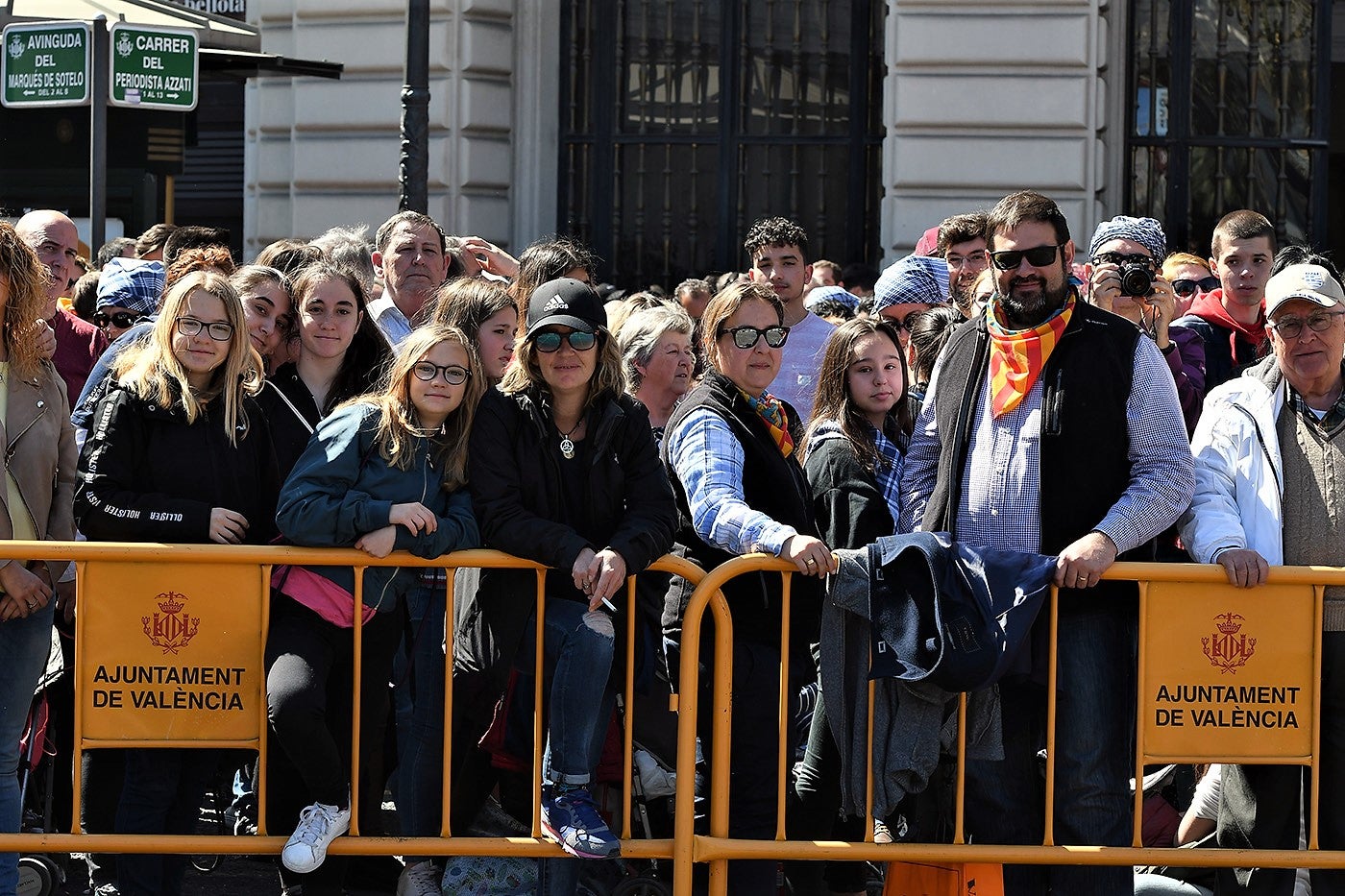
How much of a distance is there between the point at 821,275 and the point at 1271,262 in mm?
4212

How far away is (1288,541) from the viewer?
17.0 ft

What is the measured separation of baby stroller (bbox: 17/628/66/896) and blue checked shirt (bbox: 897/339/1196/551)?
2920 millimetres

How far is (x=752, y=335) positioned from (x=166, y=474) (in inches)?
70.4

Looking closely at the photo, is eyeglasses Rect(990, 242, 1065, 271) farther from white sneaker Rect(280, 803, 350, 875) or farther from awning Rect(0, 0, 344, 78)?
awning Rect(0, 0, 344, 78)

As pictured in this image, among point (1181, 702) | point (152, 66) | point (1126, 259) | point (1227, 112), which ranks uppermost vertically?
point (1227, 112)

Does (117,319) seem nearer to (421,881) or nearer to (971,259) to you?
(421,881)

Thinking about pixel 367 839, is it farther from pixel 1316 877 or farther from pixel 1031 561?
pixel 1316 877

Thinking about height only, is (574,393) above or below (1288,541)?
above

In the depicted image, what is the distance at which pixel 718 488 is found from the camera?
5.12 meters

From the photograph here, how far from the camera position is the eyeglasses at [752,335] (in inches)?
211

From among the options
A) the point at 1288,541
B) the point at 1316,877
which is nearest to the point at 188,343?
the point at 1288,541

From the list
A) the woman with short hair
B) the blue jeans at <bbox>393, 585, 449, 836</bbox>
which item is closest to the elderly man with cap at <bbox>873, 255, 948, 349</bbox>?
the woman with short hair

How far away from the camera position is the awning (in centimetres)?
1102

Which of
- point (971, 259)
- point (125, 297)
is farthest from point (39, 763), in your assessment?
point (971, 259)
